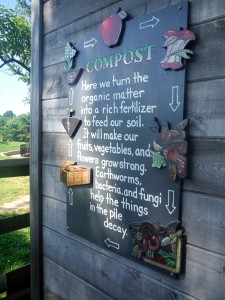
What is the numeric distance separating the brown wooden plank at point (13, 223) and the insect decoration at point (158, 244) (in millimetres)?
1352

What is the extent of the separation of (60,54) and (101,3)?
0.45m

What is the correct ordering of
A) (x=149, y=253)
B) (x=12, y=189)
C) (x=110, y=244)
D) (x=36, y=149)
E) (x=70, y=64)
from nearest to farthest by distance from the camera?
(x=149, y=253) < (x=110, y=244) < (x=70, y=64) < (x=36, y=149) < (x=12, y=189)

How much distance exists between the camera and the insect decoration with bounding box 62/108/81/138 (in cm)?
173

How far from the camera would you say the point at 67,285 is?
6.28 ft

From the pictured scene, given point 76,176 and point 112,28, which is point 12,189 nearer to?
point 76,176

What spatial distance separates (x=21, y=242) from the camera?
4.16 m

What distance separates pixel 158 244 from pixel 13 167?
1425 millimetres

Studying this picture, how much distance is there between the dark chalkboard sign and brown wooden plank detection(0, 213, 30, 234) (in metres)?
0.81

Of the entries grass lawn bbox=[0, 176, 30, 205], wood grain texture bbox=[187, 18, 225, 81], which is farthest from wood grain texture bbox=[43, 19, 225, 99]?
grass lawn bbox=[0, 176, 30, 205]

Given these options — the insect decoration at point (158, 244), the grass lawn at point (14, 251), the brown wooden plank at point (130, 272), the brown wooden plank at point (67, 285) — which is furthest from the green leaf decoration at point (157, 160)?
the grass lawn at point (14, 251)

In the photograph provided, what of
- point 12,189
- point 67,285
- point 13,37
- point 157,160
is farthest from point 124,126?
point 13,37

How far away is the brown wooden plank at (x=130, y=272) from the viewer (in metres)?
1.15

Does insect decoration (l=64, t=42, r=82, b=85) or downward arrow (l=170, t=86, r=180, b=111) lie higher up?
insect decoration (l=64, t=42, r=82, b=85)

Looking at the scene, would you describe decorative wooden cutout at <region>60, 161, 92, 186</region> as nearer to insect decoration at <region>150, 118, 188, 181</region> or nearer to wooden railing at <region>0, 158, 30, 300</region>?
insect decoration at <region>150, 118, 188, 181</region>
